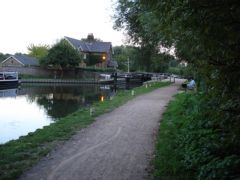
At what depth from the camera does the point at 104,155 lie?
33.0 feet

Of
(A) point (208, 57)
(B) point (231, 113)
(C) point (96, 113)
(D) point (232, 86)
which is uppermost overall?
(A) point (208, 57)

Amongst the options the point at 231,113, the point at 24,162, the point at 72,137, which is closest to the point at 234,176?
the point at 231,113

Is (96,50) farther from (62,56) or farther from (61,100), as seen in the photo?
(61,100)

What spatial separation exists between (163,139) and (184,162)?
3.78m

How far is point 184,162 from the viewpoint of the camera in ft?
26.2

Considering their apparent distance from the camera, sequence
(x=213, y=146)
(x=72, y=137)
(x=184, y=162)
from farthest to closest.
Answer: (x=72, y=137) → (x=184, y=162) → (x=213, y=146)

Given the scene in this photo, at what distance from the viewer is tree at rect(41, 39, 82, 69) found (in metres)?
73.1

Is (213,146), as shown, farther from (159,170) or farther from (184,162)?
(159,170)

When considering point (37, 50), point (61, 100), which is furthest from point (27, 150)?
point (37, 50)

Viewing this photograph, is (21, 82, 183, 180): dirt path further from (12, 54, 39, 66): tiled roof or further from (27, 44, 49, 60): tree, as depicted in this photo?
(27, 44, 49, 60): tree

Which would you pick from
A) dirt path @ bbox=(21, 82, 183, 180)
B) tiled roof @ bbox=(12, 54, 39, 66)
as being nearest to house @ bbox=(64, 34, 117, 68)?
tiled roof @ bbox=(12, 54, 39, 66)

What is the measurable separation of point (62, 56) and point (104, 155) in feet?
216

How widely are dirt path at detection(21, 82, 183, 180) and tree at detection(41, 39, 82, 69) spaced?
58.5 m

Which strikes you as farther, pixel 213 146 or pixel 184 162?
pixel 184 162
